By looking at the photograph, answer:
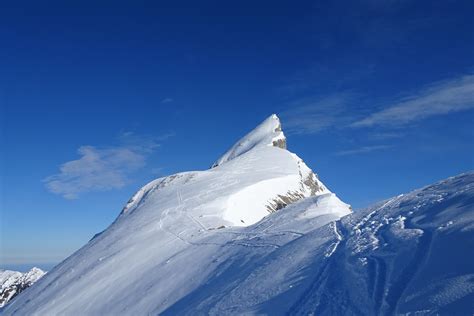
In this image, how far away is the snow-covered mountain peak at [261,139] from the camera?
77.4m

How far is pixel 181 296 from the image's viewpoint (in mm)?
18109

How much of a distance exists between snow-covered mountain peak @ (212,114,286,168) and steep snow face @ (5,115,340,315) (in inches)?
461

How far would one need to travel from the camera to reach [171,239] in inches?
1224

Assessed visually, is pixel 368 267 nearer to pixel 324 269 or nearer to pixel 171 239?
pixel 324 269

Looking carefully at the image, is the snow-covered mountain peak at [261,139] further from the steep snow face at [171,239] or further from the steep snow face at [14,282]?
the steep snow face at [14,282]

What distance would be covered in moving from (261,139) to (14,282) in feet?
180

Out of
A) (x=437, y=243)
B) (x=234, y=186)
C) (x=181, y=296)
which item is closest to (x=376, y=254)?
(x=437, y=243)

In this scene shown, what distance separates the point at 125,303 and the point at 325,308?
1272 centimetres

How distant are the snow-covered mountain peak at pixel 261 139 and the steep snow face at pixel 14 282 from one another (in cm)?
3863

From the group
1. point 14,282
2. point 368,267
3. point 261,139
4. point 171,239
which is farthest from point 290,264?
point 14,282

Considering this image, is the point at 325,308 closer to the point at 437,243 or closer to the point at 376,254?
the point at 376,254

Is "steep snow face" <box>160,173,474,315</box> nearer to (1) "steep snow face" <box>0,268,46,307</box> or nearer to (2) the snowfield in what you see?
(2) the snowfield

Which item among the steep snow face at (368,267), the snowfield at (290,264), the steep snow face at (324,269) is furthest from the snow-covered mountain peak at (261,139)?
the steep snow face at (368,267)

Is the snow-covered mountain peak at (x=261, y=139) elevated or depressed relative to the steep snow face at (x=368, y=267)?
elevated
